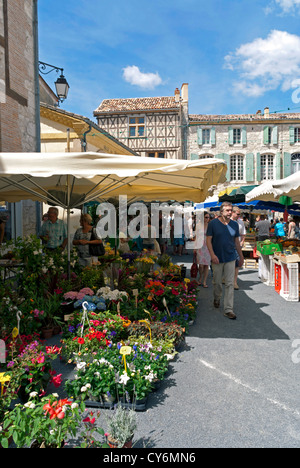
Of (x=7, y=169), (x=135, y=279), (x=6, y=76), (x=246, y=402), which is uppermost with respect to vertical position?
(x=6, y=76)

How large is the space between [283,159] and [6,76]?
84.9 ft

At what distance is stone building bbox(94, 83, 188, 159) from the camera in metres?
27.0

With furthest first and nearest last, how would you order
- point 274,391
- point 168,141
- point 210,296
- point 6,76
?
point 168,141 < point 6,76 < point 210,296 < point 274,391

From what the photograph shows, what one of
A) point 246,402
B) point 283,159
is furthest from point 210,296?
point 283,159

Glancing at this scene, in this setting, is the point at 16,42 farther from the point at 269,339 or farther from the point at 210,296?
the point at 269,339

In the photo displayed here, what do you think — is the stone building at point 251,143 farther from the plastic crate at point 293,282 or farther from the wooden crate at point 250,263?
the plastic crate at point 293,282

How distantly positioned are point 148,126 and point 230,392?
26.4 metres

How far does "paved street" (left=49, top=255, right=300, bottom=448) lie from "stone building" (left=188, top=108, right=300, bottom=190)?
25.4 metres

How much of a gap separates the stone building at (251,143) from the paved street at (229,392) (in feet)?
83.3

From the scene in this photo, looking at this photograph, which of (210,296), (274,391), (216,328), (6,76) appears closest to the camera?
(274,391)

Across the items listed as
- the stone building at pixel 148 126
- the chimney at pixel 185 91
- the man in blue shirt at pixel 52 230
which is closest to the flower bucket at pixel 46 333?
the man in blue shirt at pixel 52 230

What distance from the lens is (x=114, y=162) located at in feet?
11.7

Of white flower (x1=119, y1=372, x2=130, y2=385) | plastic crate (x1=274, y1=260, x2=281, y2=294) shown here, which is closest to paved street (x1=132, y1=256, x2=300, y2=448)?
white flower (x1=119, y1=372, x2=130, y2=385)

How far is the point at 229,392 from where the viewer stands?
9.54ft
